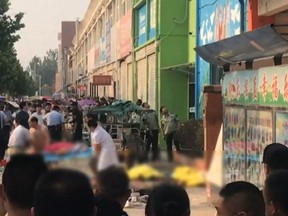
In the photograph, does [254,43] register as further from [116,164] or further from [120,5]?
[120,5]

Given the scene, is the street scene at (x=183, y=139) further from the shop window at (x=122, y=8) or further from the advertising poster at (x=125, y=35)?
the shop window at (x=122, y=8)

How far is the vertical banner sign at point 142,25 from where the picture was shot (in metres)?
29.2

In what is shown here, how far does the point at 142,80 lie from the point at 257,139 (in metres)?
22.1

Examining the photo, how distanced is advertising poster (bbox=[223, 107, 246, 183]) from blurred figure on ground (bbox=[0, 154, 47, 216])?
524cm

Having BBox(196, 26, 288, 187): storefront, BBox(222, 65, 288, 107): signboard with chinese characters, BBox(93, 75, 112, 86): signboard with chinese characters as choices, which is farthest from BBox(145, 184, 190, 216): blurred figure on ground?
BBox(93, 75, 112, 86): signboard with chinese characters

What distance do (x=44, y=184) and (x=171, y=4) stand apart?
73.9 feet

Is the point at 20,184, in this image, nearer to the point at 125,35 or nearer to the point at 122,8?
the point at 125,35

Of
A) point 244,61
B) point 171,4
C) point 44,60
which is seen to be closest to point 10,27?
point 171,4

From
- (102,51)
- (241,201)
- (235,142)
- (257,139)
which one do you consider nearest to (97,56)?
(102,51)

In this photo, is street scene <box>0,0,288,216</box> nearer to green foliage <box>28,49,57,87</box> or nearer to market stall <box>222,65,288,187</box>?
market stall <box>222,65,288,187</box>

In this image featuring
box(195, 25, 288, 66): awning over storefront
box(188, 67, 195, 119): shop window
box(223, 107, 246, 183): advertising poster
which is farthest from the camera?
box(188, 67, 195, 119): shop window

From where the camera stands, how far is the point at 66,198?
2.63 meters

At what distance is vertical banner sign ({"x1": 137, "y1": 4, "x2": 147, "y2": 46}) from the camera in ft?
95.9

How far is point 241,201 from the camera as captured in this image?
340 centimetres
